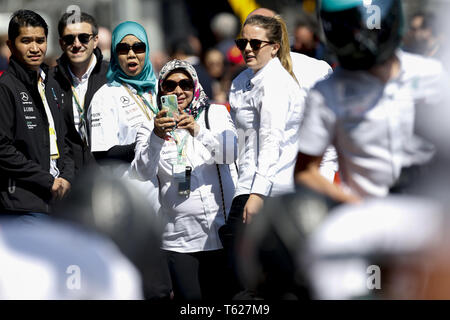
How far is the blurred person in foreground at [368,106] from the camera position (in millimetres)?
2938

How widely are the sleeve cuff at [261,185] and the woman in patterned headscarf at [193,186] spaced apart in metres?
0.31

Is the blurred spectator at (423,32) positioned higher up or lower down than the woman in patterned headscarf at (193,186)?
higher up

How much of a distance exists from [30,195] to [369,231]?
2.87 m

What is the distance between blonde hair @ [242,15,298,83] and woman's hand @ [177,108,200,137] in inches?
29.5

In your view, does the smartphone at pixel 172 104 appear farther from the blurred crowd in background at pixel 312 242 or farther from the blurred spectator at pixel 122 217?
the blurred spectator at pixel 122 217

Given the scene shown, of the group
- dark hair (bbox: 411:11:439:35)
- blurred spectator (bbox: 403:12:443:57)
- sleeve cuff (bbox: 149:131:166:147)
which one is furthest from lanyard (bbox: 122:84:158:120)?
dark hair (bbox: 411:11:439:35)

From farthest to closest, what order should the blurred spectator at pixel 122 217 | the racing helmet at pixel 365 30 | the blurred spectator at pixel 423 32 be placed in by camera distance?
the blurred spectator at pixel 423 32
the racing helmet at pixel 365 30
the blurred spectator at pixel 122 217

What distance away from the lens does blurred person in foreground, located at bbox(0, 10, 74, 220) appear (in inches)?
206

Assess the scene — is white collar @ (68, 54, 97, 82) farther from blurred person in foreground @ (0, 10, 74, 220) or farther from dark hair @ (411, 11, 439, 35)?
dark hair @ (411, 11, 439, 35)

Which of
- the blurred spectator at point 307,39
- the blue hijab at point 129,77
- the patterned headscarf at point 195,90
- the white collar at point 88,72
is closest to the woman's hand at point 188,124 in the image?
the patterned headscarf at point 195,90

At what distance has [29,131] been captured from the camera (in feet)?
17.5

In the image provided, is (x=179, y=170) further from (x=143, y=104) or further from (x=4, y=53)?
(x=4, y=53)

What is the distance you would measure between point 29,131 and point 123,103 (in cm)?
59

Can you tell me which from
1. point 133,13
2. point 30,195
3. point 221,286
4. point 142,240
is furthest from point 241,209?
point 133,13
